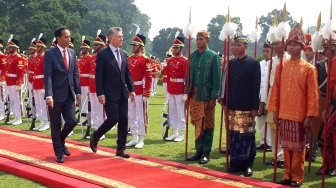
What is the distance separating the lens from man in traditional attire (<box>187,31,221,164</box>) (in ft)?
23.5

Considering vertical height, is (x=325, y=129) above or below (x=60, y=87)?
below

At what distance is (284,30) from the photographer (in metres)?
6.00

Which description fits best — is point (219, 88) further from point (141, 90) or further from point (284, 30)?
point (141, 90)

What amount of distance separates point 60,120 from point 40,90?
403cm

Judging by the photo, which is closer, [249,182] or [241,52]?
[249,182]

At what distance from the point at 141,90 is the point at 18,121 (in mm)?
4450

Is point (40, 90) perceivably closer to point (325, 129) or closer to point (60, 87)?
point (60, 87)

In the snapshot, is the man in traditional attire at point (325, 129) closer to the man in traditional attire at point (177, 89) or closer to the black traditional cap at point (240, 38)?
the black traditional cap at point (240, 38)

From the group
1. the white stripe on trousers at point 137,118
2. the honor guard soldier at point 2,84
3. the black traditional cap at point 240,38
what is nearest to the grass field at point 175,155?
the white stripe on trousers at point 137,118

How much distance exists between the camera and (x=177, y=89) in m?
9.69

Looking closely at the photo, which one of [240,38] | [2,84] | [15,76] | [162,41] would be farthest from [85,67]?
[162,41]

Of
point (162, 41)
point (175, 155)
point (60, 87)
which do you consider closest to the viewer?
point (60, 87)

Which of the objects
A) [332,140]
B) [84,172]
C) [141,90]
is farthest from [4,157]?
[332,140]

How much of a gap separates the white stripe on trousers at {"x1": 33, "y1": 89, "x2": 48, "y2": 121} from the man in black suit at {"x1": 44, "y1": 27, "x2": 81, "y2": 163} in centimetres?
385
